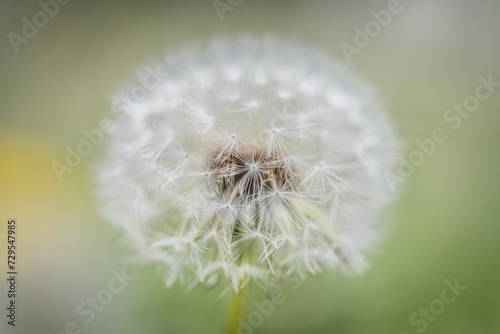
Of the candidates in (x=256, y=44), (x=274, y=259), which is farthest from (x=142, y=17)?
(x=274, y=259)

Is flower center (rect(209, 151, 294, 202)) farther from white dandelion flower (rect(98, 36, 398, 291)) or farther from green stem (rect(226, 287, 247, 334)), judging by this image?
green stem (rect(226, 287, 247, 334))

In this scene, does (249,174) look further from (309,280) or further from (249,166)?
(309,280)

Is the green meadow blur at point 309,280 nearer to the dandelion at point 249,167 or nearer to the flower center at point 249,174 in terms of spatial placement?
the dandelion at point 249,167

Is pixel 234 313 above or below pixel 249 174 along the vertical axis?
below

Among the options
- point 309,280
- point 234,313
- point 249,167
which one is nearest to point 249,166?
point 249,167

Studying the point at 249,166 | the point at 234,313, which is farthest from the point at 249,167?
the point at 234,313

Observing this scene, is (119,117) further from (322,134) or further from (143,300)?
(143,300)

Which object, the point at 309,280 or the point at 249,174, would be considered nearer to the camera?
the point at 249,174

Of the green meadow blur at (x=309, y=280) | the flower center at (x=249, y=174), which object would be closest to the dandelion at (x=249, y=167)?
the flower center at (x=249, y=174)
